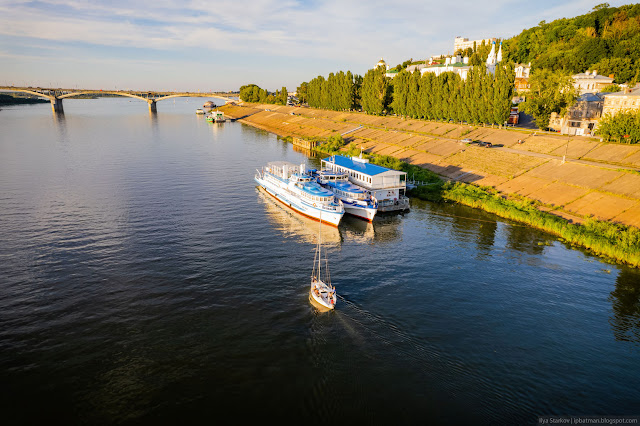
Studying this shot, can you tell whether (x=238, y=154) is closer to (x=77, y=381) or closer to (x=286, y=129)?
(x=286, y=129)

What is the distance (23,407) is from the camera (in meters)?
25.7

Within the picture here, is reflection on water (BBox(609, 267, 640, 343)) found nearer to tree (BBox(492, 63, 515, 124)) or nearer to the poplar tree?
tree (BBox(492, 63, 515, 124))

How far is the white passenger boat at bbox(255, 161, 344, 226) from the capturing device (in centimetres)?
6362

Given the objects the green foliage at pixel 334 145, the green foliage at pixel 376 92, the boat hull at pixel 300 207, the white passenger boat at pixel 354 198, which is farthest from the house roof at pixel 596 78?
the boat hull at pixel 300 207

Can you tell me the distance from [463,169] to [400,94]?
73.2 meters

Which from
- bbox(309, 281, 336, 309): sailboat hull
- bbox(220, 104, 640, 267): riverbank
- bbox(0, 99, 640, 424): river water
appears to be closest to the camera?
bbox(0, 99, 640, 424): river water

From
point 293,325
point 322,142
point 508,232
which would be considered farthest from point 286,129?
point 293,325

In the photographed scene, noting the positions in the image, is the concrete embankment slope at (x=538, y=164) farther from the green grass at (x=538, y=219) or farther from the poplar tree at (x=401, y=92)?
the poplar tree at (x=401, y=92)

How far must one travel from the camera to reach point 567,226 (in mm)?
57062

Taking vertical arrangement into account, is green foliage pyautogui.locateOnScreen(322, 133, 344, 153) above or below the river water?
above

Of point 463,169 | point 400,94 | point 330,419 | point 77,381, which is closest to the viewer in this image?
point 330,419

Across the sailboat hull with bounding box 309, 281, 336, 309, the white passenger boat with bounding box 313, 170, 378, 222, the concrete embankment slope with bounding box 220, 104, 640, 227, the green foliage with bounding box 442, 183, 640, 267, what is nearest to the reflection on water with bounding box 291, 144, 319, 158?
the concrete embankment slope with bounding box 220, 104, 640, 227

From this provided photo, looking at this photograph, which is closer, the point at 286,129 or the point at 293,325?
the point at 293,325

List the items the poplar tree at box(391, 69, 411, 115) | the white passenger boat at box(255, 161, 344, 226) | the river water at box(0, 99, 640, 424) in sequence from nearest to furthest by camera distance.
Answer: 1. the river water at box(0, 99, 640, 424)
2. the white passenger boat at box(255, 161, 344, 226)
3. the poplar tree at box(391, 69, 411, 115)
